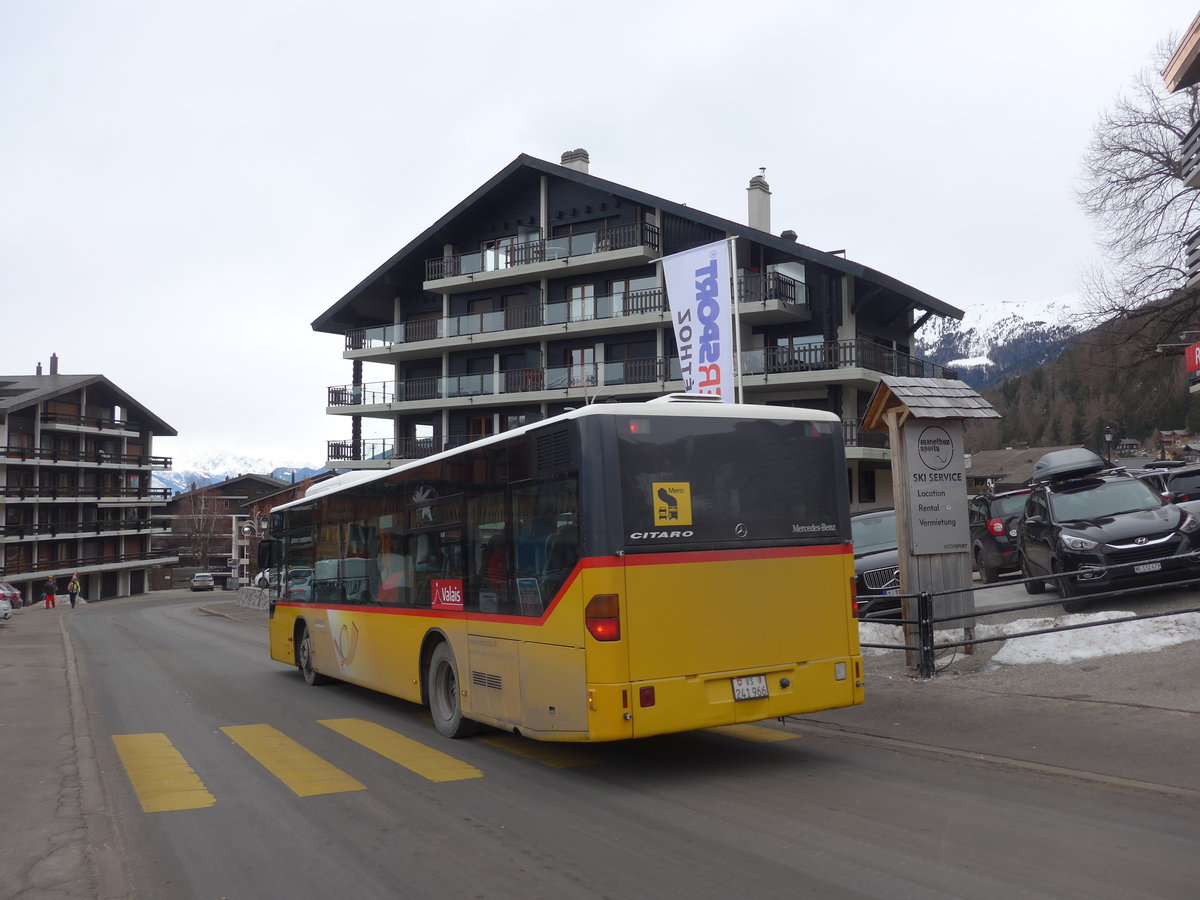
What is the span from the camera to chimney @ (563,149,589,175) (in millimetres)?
46094

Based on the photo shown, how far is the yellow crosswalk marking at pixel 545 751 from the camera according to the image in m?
8.79

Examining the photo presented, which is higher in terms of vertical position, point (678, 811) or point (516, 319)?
point (516, 319)

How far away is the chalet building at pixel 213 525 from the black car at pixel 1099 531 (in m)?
99.3

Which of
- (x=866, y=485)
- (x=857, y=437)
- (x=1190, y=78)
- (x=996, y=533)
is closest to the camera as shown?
(x=996, y=533)

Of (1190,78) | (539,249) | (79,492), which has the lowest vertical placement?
(79,492)

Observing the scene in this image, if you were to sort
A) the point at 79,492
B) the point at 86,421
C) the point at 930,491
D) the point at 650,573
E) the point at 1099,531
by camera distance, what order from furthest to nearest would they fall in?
the point at 86,421 → the point at 79,492 → the point at 1099,531 → the point at 930,491 → the point at 650,573

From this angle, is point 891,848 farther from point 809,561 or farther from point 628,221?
point 628,221

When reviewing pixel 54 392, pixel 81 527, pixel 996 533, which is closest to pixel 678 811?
pixel 996 533

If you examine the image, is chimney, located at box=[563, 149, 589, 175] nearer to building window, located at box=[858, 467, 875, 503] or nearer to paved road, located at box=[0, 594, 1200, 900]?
building window, located at box=[858, 467, 875, 503]

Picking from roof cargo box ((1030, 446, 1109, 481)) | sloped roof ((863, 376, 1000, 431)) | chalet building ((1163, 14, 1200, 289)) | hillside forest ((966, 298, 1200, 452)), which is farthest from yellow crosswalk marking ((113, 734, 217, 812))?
chalet building ((1163, 14, 1200, 289))

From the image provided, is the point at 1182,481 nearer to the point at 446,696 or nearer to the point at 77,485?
the point at 446,696

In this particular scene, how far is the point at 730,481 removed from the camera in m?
8.23

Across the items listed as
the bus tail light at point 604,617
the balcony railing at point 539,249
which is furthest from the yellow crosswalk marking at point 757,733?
the balcony railing at point 539,249

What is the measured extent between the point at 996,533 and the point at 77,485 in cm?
7986
